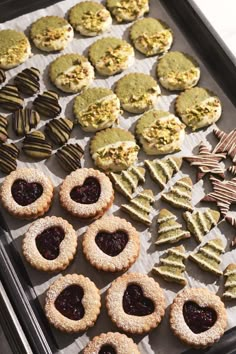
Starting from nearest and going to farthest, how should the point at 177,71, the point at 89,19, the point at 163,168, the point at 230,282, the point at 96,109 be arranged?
the point at 230,282, the point at 163,168, the point at 96,109, the point at 177,71, the point at 89,19

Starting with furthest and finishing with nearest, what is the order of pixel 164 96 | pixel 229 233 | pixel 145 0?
pixel 145 0 < pixel 164 96 < pixel 229 233

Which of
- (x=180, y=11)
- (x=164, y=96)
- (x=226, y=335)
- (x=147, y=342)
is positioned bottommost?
(x=226, y=335)

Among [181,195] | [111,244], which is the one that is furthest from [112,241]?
[181,195]

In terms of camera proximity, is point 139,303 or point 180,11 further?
point 180,11

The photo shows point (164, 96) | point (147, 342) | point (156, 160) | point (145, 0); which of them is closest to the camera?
point (147, 342)

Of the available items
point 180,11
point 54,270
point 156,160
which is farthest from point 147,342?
point 180,11

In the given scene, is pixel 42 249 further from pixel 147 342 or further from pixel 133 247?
pixel 147 342

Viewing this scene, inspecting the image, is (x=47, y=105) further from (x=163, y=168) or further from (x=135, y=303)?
(x=135, y=303)
